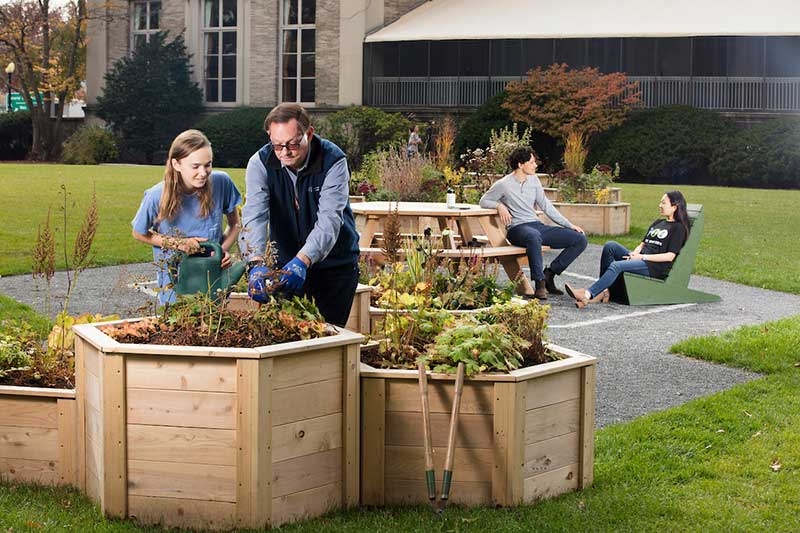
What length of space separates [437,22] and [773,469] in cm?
3295

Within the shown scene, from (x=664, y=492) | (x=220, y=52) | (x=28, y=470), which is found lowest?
(x=664, y=492)

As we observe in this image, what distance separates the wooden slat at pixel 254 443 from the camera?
4.52 meters

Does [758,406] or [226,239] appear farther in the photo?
[758,406]

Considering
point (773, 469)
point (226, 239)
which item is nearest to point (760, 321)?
point (773, 469)

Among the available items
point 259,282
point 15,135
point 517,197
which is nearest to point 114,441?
point 259,282

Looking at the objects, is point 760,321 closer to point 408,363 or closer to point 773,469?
point 773,469

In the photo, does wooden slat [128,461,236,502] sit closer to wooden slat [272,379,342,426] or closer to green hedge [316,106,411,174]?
wooden slat [272,379,342,426]

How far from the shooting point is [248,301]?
7.09 metres

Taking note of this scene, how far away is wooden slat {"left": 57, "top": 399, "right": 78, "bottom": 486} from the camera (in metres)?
5.12

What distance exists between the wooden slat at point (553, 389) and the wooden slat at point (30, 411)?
1979 mm

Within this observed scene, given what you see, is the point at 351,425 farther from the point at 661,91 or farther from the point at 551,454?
the point at 661,91

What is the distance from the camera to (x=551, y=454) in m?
5.13

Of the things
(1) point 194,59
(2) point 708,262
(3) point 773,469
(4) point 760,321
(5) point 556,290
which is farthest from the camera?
(1) point 194,59

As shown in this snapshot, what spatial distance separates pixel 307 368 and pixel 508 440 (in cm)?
87
